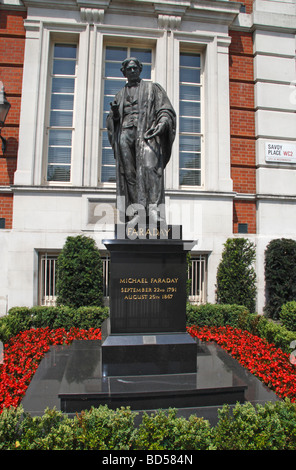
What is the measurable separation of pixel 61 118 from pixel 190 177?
4.42 meters

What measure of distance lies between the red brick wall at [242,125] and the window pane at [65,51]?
5.08 metres

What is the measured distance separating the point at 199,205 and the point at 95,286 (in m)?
3.88

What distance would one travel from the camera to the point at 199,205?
10.0m

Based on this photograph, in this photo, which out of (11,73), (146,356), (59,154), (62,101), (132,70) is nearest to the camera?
(146,356)

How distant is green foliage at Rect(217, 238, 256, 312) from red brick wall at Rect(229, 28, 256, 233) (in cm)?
83

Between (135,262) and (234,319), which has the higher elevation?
(135,262)

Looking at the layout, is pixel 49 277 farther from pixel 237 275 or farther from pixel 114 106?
pixel 114 106

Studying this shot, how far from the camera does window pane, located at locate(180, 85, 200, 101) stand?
1076 cm

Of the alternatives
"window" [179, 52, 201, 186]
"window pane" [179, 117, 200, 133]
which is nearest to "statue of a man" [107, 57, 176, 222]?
"window" [179, 52, 201, 186]

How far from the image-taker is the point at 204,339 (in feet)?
22.7

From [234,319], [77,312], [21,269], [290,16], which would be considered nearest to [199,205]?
[234,319]

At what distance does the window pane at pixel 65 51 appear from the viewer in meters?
10.5

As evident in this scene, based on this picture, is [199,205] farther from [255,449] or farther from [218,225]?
[255,449]

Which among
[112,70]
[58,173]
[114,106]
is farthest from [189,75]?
[114,106]
